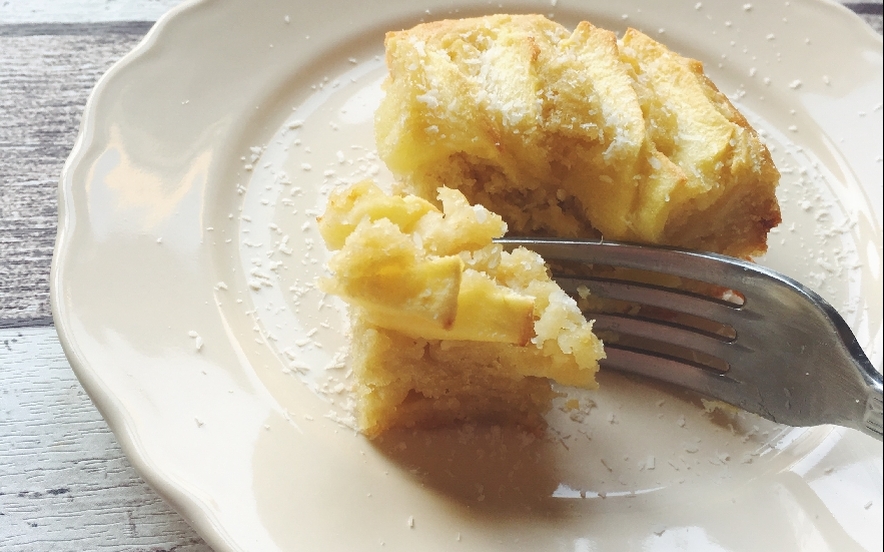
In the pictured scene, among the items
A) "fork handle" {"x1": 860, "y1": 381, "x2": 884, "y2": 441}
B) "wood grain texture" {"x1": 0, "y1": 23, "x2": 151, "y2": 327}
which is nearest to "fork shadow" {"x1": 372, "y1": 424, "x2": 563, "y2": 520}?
"fork handle" {"x1": 860, "y1": 381, "x2": 884, "y2": 441}

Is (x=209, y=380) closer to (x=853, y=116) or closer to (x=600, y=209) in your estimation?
(x=600, y=209)

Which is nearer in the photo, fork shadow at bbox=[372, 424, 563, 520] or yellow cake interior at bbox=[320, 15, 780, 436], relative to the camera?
yellow cake interior at bbox=[320, 15, 780, 436]

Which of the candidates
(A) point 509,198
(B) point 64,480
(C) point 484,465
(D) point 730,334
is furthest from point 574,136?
(B) point 64,480

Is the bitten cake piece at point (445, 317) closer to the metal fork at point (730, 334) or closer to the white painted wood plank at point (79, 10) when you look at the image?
the metal fork at point (730, 334)

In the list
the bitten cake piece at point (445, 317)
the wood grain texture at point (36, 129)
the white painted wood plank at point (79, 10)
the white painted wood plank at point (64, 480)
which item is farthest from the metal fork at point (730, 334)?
the white painted wood plank at point (79, 10)

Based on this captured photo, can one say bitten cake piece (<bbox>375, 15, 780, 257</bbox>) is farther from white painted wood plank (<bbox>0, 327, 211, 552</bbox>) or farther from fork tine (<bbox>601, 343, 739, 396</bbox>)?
white painted wood plank (<bbox>0, 327, 211, 552</bbox>)

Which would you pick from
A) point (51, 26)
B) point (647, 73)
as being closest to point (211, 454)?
point (647, 73)
